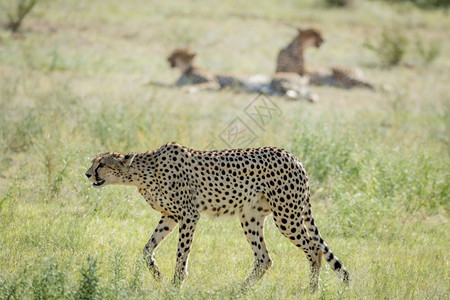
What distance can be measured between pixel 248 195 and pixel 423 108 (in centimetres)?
815

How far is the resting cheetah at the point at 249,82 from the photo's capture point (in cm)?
1372

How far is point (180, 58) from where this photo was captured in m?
14.4

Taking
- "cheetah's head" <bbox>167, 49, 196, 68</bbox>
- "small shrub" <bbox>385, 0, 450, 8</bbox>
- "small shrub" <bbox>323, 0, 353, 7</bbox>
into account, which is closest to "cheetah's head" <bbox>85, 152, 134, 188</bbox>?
"cheetah's head" <bbox>167, 49, 196, 68</bbox>

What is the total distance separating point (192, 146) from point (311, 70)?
642 cm

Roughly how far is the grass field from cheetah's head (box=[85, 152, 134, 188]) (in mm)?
584

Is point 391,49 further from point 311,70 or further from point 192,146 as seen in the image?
point 192,146

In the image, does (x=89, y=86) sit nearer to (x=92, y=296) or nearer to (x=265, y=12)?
(x=92, y=296)

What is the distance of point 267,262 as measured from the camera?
20.3 feet

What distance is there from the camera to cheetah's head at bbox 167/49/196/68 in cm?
1433

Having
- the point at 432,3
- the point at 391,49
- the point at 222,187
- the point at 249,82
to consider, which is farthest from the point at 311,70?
the point at 432,3

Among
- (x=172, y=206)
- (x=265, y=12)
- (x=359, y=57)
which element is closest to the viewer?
(x=172, y=206)

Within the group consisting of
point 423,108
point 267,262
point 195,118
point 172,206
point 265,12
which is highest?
point 172,206

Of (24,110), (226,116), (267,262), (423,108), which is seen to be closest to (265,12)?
(423,108)

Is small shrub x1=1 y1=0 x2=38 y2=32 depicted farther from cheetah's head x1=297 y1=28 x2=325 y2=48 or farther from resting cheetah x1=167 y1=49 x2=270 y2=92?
cheetah's head x1=297 y1=28 x2=325 y2=48
